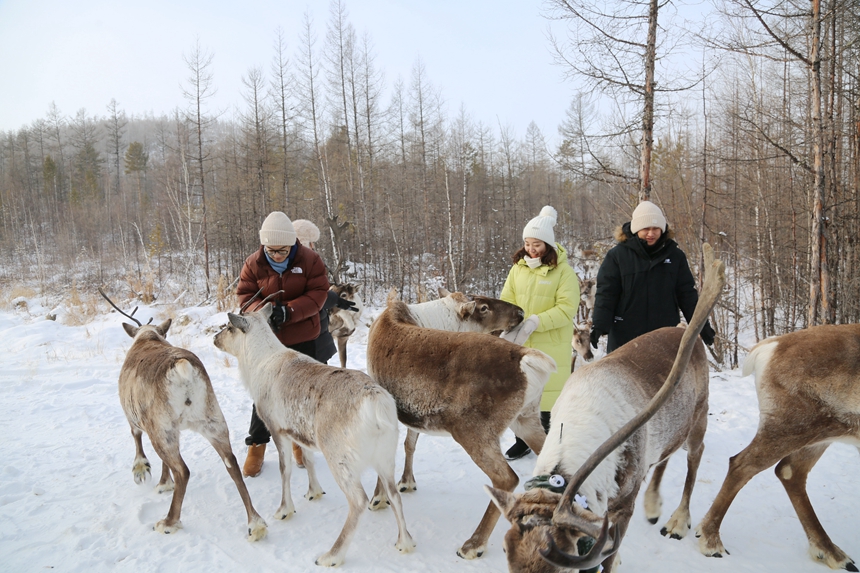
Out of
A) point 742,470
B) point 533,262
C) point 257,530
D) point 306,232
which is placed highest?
point 306,232

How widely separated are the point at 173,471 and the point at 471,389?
2495 millimetres

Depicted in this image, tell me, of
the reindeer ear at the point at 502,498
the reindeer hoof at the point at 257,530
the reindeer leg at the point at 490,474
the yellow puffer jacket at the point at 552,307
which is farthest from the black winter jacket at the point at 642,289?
the reindeer hoof at the point at 257,530

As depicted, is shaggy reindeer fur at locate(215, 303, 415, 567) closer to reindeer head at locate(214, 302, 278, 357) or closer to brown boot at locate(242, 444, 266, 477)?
reindeer head at locate(214, 302, 278, 357)

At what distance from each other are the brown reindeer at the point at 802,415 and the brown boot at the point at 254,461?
3843mm

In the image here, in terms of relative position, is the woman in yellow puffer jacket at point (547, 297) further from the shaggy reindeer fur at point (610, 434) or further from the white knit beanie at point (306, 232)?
the white knit beanie at point (306, 232)

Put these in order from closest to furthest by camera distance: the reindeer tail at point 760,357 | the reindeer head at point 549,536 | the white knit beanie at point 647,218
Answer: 1. the reindeer head at point 549,536
2. the reindeer tail at point 760,357
3. the white knit beanie at point 647,218

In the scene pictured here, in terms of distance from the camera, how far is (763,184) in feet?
42.8

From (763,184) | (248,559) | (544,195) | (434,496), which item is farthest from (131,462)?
(544,195)

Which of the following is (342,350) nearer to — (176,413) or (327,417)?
(176,413)

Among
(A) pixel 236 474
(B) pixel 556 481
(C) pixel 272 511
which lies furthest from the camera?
(C) pixel 272 511

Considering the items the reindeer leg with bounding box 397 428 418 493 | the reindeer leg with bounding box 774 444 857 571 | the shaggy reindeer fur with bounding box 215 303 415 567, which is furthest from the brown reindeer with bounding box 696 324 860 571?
the shaggy reindeer fur with bounding box 215 303 415 567

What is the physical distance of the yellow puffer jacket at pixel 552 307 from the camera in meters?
4.34

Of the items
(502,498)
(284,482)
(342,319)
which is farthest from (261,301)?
(342,319)

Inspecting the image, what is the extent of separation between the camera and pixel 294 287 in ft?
15.0
